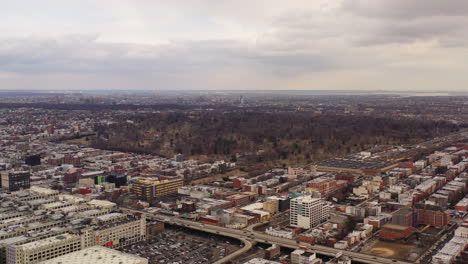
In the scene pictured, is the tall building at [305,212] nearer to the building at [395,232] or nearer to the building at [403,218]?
the building at [395,232]

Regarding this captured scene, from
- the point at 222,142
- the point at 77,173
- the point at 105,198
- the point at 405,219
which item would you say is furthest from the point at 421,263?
the point at 222,142

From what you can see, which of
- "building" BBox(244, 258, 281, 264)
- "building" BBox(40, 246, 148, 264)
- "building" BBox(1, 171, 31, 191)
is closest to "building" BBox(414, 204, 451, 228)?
"building" BBox(244, 258, 281, 264)

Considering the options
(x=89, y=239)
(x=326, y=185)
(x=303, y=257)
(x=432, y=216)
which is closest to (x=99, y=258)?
(x=89, y=239)

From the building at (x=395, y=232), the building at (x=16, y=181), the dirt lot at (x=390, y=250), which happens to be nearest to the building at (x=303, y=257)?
the dirt lot at (x=390, y=250)

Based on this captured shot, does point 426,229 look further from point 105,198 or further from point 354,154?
point 354,154

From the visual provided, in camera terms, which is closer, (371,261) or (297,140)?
(371,261)

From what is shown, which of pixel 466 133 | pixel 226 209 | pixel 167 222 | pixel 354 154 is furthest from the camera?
pixel 466 133

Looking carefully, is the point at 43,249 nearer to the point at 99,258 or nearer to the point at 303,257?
the point at 99,258
